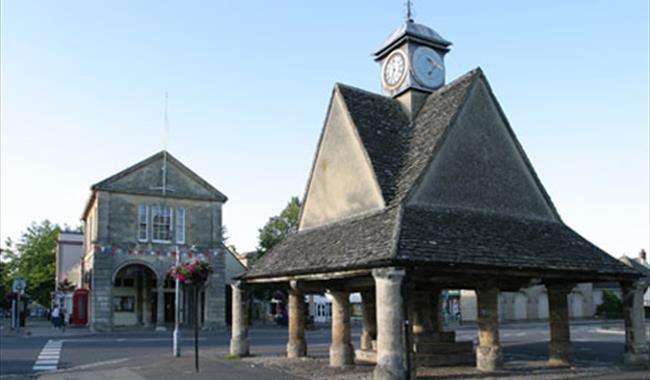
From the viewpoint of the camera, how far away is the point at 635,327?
681 inches

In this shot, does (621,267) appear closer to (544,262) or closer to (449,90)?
(544,262)

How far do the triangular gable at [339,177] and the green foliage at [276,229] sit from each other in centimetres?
2795

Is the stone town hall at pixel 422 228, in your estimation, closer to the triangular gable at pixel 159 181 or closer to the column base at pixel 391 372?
the column base at pixel 391 372

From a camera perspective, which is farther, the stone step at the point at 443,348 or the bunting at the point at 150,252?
the bunting at the point at 150,252

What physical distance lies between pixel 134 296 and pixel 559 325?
3300cm

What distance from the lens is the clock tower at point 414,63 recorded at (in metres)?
20.9

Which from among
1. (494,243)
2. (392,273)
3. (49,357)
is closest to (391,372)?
(392,273)

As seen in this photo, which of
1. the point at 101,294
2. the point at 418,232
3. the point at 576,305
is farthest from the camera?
the point at 576,305

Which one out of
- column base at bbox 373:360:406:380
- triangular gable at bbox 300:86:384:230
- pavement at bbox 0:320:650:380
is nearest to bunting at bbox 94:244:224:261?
pavement at bbox 0:320:650:380

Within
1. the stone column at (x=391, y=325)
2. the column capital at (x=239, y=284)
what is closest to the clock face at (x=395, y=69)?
the column capital at (x=239, y=284)

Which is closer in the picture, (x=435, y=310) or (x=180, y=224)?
(x=435, y=310)

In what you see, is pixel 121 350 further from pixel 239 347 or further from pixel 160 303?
pixel 160 303

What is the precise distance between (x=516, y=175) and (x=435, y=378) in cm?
656

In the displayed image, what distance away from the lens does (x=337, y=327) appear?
18891 millimetres
